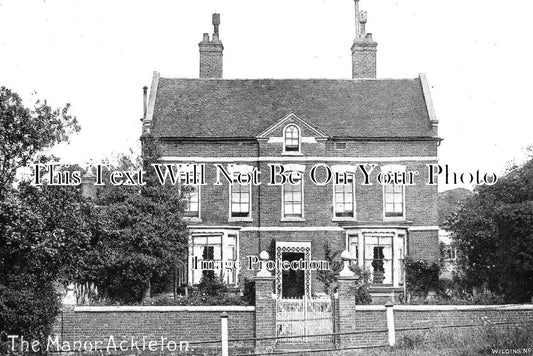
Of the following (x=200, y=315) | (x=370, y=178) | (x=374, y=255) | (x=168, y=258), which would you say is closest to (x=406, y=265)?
(x=374, y=255)

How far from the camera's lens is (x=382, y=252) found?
3881 centimetres

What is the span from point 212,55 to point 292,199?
903 cm

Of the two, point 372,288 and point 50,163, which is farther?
point 372,288

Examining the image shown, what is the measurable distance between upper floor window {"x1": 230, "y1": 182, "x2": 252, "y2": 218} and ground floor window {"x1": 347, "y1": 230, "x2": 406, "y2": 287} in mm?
4886

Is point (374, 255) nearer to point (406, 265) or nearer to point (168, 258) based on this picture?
point (406, 265)

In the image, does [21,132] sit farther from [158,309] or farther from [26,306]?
[158,309]

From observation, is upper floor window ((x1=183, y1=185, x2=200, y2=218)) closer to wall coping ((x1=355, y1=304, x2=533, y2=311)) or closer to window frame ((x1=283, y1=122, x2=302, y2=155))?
window frame ((x1=283, y1=122, x2=302, y2=155))

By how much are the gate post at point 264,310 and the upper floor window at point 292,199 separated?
14.2m

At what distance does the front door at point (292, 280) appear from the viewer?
38594 millimetres

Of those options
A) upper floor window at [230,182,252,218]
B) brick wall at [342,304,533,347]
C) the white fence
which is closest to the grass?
brick wall at [342,304,533,347]

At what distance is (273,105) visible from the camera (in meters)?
41.6

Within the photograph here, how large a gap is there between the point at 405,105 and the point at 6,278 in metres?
24.5

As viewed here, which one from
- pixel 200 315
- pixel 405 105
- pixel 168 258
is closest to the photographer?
pixel 200 315

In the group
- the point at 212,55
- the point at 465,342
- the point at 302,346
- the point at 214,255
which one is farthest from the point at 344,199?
the point at 465,342
